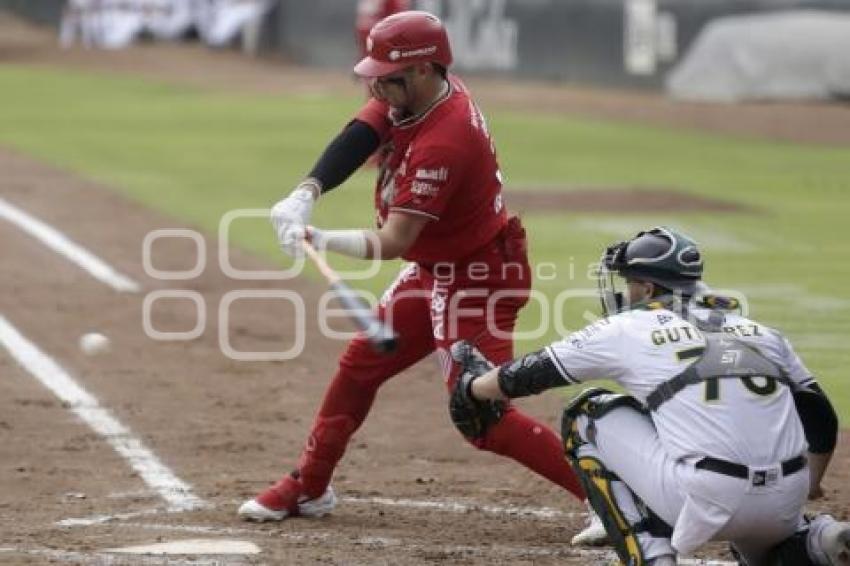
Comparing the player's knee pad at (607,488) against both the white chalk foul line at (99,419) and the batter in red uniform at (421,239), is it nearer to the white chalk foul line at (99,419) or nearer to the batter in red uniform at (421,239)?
the batter in red uniform at (421,239)

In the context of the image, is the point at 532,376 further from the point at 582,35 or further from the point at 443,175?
the point at 582,35

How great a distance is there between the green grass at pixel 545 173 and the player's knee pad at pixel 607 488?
338 cm

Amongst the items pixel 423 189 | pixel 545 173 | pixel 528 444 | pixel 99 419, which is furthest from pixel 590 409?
pixel 545 173

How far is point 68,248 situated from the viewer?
46.8ft

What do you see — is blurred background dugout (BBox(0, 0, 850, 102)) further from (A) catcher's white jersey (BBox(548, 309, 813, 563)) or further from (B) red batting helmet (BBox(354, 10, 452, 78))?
(A) catcher's white jersey (BBox(548, 309, 813, 563))

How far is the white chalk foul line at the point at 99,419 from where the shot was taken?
758 cm

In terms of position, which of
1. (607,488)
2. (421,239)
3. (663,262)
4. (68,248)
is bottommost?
(68,248)

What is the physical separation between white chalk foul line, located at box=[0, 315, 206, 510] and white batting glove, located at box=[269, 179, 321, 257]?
4.07 feet

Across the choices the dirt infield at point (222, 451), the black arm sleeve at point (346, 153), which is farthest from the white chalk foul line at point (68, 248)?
the black arm sleeve at point (346, 153)

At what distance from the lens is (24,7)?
4078 centimetres

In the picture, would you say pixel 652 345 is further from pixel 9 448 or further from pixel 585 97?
pixel 585 97

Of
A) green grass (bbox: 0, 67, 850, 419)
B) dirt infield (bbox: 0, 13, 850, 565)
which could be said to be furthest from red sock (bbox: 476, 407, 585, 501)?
green grass (bbox: 0, 67, 850, 419)

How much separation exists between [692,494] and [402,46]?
6.52 feet

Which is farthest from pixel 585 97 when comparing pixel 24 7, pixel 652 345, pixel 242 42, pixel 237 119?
pixel 652 345
